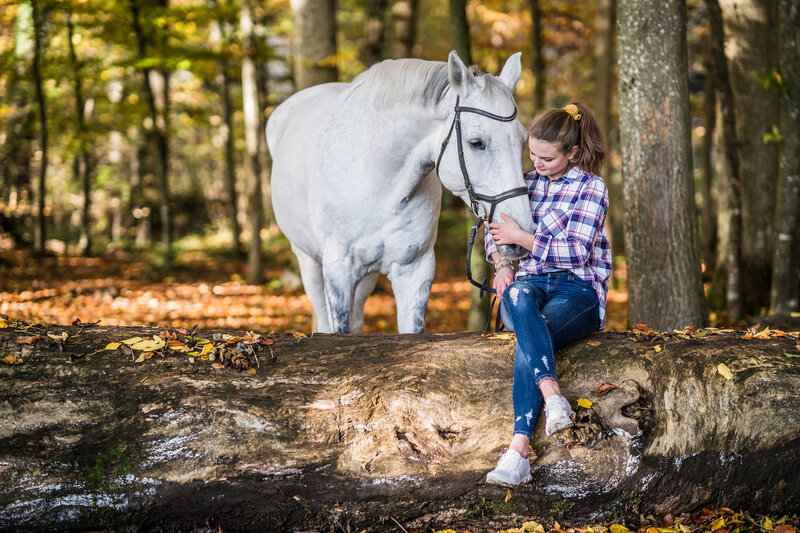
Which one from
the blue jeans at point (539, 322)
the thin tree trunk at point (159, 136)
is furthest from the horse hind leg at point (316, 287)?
the thin tree trunk at point (159, 136)

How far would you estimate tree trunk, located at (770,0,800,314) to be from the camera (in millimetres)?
5352

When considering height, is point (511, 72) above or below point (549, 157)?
above

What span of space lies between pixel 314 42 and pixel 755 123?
5.85 m

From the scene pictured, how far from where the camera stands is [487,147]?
3152mm

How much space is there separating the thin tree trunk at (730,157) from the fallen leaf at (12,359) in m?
6.50

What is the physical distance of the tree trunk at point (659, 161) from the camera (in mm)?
4398

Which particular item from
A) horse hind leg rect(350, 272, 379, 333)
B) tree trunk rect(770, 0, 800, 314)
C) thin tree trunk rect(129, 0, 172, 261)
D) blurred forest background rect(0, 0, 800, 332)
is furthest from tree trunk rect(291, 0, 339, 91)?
tree trunk rect(770, 0, 800, 314)

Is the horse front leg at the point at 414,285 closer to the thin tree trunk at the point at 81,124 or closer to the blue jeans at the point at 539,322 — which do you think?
the blue jeans at the point at 539,322

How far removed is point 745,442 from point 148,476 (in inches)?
105

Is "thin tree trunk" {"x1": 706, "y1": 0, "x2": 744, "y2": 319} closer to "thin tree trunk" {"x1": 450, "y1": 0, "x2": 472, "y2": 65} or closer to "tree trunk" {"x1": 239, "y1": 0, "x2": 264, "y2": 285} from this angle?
"thin tree trunk" {"x1": 450, "y1": 0, "x2": 472, "y2": 65}

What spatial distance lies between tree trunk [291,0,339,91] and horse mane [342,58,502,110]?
5.11 metres

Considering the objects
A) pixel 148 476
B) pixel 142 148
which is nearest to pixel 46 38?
pixel 142 148

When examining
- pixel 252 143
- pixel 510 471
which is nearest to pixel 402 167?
pixel 510 471

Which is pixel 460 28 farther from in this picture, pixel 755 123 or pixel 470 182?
pixel 755 123
